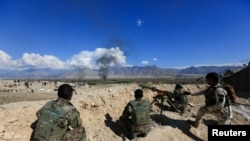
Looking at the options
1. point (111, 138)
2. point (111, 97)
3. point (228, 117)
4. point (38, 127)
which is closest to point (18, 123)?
point (38, 127)

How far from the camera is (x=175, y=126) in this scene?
426 inches

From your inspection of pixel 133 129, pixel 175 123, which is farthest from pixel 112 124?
pixel 175 123

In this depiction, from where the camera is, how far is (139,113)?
365 inches

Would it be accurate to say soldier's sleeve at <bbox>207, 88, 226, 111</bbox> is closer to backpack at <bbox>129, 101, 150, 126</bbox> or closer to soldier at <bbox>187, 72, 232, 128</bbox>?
soldier at <bbox>187, 72, 232, 128</bbox>

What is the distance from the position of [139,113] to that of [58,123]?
3.64m

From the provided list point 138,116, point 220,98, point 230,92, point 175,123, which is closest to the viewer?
point 220,98

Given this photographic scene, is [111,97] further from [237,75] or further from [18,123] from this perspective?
[237,75]

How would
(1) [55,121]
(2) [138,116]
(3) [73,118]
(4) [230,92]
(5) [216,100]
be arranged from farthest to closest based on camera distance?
(4) [230,92], (2) [138,116], (5) [216,100], (3) [73,118], (1) [55,121]

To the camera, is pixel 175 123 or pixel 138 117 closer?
pixel 138 117

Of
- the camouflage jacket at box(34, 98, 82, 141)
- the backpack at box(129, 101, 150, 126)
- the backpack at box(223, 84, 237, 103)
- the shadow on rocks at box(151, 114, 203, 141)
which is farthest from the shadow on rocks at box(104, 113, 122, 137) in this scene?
the camouflage jacket at box(34, 98, 82, 141)

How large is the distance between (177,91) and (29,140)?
23.6 ft

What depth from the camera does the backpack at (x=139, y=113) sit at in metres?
9.26

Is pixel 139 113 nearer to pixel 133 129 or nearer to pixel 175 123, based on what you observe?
pixel 133 129

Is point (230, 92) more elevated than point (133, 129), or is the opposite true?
point (230, 92)
